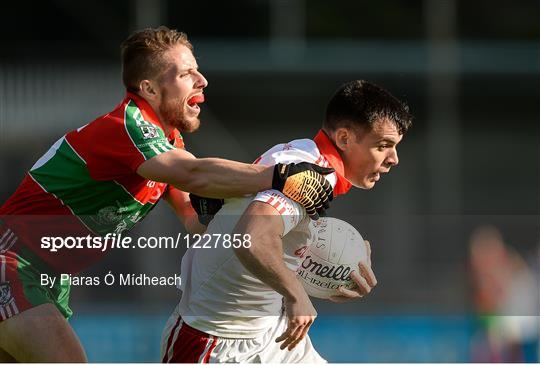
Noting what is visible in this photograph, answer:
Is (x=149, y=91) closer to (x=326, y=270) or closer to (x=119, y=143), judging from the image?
(x=119, y=143)

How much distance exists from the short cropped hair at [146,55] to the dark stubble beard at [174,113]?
11 cm

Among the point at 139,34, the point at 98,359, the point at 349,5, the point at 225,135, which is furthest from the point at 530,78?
the point at 139,34

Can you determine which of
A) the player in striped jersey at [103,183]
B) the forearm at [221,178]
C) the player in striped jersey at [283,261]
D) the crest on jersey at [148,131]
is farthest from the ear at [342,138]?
the crest on jersey at [148,131]

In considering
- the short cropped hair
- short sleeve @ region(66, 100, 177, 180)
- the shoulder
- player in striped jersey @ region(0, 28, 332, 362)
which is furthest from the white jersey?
the short cropped hair

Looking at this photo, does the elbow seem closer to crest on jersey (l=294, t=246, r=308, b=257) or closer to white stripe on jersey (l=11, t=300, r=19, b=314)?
crest on jersey (l=294, t=246, r=308, b=257)

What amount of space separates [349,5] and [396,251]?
774 cm

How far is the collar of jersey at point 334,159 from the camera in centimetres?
408

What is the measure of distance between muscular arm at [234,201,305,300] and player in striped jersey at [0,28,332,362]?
0.19 meters

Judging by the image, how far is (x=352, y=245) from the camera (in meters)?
4.25

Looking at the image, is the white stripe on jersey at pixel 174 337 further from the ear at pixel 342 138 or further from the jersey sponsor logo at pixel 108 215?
the ear at pixel 342 138

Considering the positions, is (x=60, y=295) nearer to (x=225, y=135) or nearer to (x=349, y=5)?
(x=225, y=135)

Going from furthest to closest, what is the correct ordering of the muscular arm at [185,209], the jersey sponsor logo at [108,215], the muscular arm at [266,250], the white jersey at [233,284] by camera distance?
the muscular arm at [185,209]
the jersey sponsor logo at [108,215]
the white jersey at [233,284]
the muscular arm at [266,250]

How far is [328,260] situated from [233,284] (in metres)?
0.40

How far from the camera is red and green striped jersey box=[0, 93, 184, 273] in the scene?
4156 millimetres
